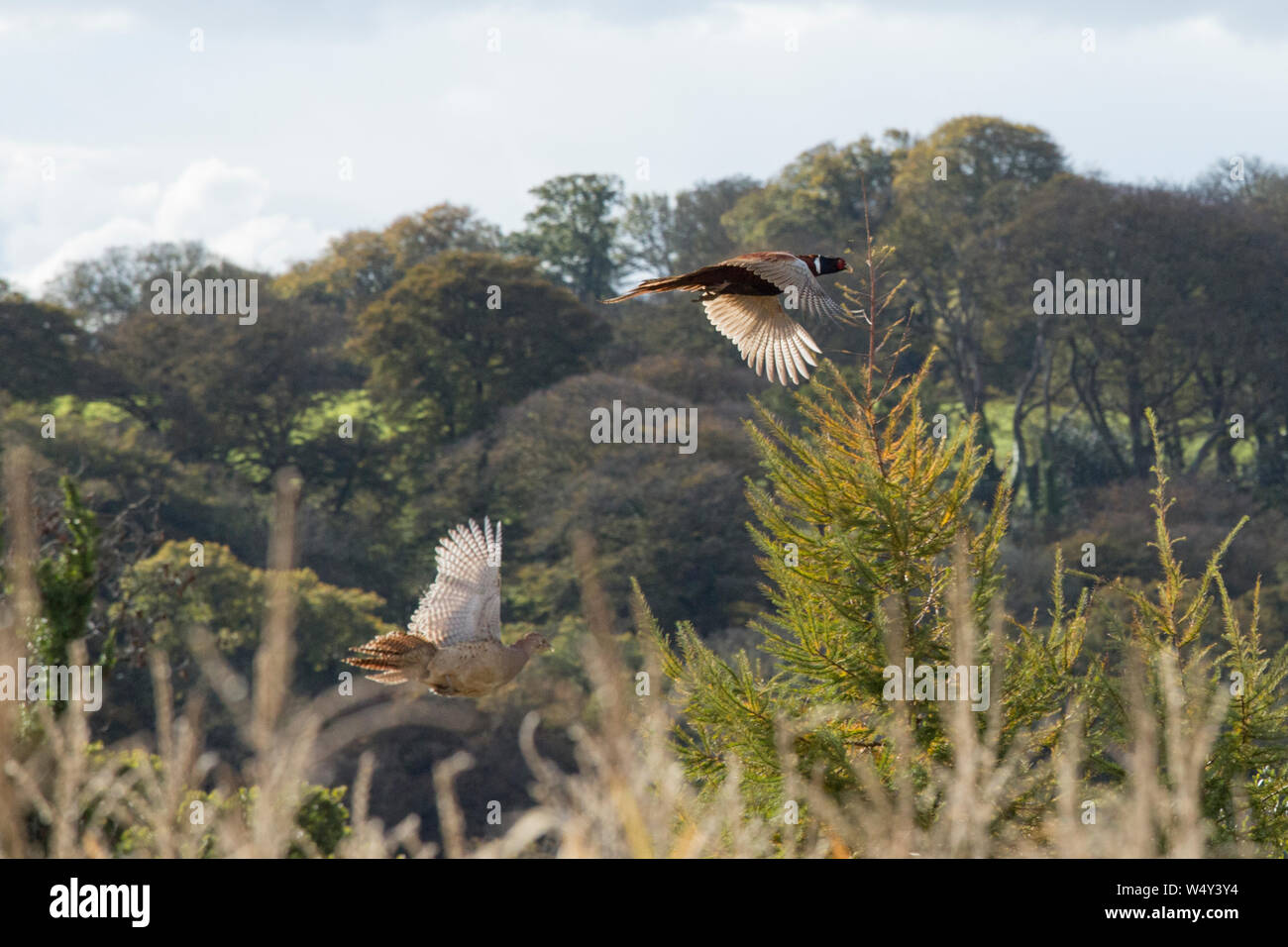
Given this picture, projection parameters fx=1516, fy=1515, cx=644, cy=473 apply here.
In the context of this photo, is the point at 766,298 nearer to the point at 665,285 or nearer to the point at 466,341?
the point at 665,285

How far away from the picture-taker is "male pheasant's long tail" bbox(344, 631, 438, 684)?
725cm

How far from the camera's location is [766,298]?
27.5 ft

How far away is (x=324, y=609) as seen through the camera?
A: 27578mm

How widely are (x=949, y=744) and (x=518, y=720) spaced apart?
725 inches

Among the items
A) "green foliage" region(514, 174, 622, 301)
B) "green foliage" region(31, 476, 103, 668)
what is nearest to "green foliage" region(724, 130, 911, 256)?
"green foliage" region(514, 174, 622, 301)

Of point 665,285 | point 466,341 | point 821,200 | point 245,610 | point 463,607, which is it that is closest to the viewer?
point 665,285

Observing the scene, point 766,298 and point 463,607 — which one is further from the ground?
point 766,298

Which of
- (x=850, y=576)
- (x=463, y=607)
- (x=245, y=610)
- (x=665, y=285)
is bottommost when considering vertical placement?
(x=463, y=607)
